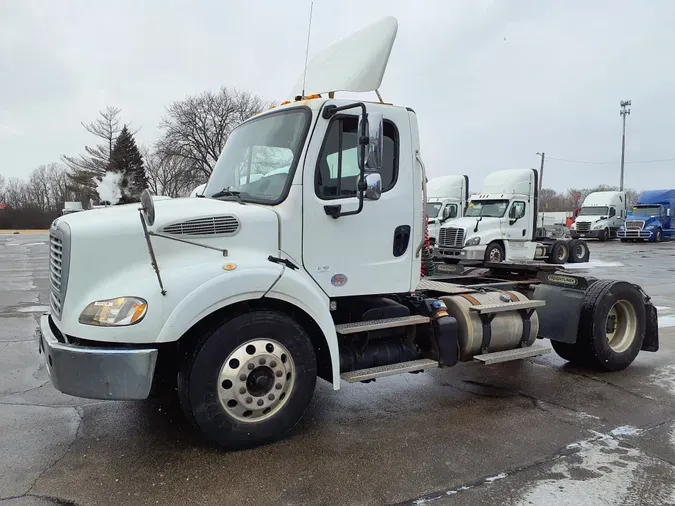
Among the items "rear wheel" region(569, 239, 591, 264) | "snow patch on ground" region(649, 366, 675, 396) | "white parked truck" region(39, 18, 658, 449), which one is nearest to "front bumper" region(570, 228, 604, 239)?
"rear wheel" region(569, 239, 591, 264)

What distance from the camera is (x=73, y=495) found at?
3.20 m

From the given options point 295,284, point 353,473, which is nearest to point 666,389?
point 353,473

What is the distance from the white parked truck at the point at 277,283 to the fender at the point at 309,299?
1 cm

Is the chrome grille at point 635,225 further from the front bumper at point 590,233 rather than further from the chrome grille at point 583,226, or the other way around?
the chrome grille at point 583,226

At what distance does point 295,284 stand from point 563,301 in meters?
3.63

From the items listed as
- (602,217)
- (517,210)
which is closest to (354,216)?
(517,210)

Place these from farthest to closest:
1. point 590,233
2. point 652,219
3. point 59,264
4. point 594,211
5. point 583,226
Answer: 1. point 594,211
2. point 583,226
3. point 590,233
4. point 652,219
5. point 59,264

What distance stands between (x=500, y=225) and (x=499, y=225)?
4cm

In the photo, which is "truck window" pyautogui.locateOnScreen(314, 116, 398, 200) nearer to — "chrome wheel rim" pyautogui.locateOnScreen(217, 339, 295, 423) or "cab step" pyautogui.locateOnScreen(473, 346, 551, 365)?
"chrome wheel rim" pyautogui.locateOnScreen(217, 339, 295, 423)

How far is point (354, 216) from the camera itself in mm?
4316

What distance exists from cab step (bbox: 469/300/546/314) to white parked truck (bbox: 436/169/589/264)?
501 inches

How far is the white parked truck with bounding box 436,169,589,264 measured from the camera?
725 inches

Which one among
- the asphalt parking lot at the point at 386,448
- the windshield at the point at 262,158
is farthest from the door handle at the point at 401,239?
the asphalt parking lot at the point at 386,448

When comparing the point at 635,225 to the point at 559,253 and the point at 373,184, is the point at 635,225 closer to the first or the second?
the point at 559,253
